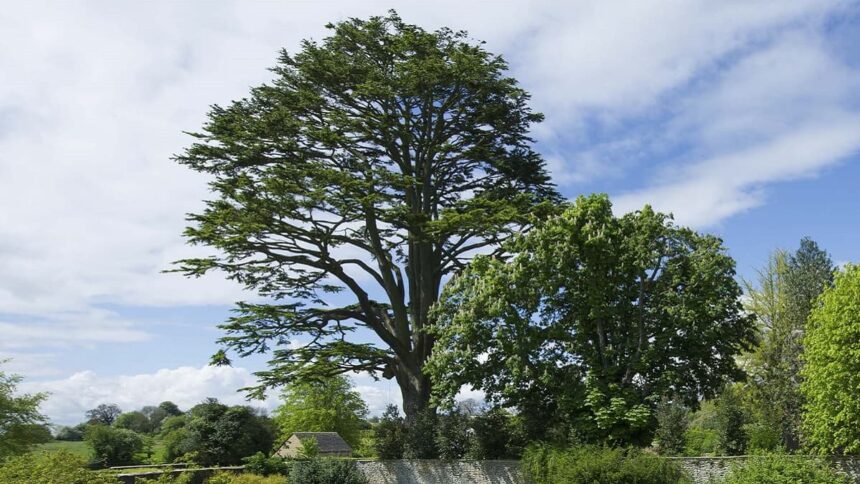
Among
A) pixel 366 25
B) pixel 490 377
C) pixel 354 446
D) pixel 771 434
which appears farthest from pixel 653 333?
pixel 354 446

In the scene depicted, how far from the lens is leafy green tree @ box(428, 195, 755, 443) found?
20500 millimetres

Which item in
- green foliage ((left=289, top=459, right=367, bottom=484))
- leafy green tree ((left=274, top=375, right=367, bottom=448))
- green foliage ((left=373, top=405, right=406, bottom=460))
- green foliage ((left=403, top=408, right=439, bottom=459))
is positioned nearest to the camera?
green foliage ((left=289, top=459, right=367, bottom=484))

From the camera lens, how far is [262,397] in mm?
25422

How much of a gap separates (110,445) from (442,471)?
27.9m

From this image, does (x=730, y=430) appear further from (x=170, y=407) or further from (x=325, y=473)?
(x=170, y=407)

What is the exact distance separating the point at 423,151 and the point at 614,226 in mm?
9905

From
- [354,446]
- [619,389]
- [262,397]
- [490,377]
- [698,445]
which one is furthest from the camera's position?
[354,446]

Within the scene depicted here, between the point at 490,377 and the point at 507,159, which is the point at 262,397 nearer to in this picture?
the point at 490,377

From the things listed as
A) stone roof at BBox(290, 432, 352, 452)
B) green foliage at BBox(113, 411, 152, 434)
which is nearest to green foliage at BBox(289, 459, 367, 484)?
stone roof at BBox(290, 432, 352, 452)

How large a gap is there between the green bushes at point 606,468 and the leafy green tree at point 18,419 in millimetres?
22882

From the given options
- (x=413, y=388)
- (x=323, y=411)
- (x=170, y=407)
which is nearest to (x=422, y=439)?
(x=413, y=388)

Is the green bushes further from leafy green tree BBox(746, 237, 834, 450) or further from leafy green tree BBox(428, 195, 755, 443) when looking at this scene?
leafy green tree BBox(746, 237, 834, 450)

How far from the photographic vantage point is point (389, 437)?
2480 cm

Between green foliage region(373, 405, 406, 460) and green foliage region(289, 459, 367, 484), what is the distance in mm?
1356
